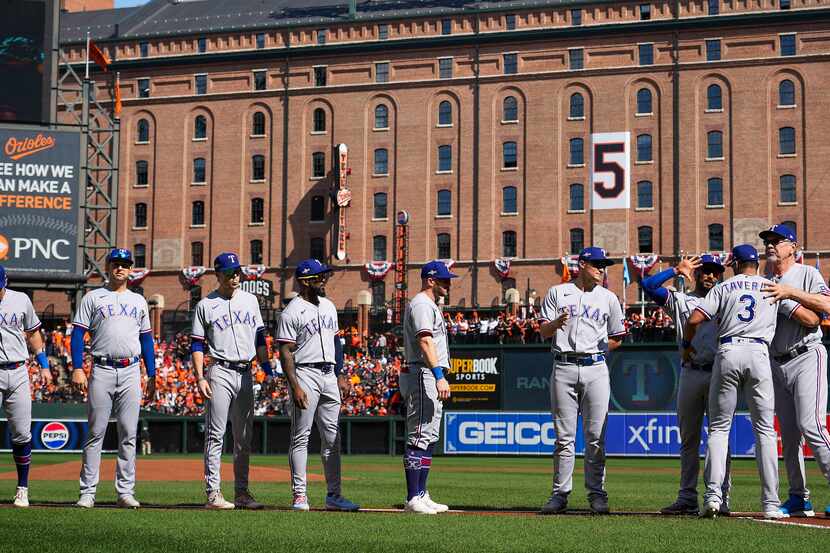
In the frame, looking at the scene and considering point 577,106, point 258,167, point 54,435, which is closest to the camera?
point 54,435

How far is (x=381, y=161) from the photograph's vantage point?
225 feet

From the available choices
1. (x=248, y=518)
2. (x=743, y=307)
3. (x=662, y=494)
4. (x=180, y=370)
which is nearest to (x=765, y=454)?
(x=743, y=307)

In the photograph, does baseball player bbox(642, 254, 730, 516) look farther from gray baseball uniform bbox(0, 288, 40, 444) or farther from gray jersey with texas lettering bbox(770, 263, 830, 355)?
gray baseball uniform bbox(0, 288, 40, 444)

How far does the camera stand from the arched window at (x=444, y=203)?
67250 millimetres

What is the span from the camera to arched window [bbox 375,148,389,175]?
68500mm

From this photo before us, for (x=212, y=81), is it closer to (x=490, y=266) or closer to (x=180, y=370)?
(x=490, y=266)

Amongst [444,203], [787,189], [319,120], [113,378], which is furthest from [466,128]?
[113,378]

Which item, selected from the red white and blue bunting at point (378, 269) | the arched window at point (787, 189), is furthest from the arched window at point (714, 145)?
the red white and blue bunting at point (378, 269)

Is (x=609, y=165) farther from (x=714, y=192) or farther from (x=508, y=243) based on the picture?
(x=508, y=243)

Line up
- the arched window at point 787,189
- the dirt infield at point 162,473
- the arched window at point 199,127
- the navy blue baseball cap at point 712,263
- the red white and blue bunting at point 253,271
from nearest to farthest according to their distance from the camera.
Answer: the navy blue baseball cap at point 712,263 < the dirt infield at point 162,473 < the arched window at point 787,189 < the red white and blue bunting at point 253,271 < the arched window at point 199,127

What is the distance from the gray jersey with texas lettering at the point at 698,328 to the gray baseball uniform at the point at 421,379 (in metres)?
2.24

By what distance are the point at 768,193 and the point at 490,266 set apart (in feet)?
50.2

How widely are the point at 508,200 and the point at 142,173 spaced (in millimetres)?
22779

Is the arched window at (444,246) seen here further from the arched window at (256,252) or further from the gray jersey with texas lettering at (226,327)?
the gray jersey with texas lettering at (226,327)
